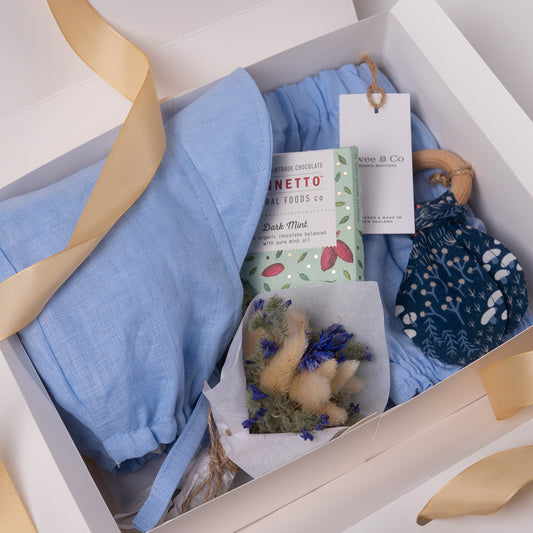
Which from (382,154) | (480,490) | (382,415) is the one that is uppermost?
(382,154)

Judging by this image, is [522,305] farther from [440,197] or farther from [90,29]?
[90,29]

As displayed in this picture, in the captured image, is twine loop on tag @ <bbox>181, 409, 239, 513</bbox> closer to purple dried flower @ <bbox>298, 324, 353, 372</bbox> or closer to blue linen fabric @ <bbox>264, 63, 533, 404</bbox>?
purple dried flower @ <bbox>298, 324, 353, 372</bbox>

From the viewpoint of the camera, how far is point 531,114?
3.41ft

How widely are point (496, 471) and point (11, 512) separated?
0.49 metres

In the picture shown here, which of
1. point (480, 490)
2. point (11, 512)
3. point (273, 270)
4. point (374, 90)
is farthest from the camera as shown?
point (374, 90)

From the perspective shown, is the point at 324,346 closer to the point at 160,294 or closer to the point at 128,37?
the point at 160,294

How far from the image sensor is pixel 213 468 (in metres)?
0.65

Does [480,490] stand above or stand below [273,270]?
below

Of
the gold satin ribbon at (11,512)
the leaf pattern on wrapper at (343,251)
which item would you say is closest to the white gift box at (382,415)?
the gold satin ribbon at (11,512)

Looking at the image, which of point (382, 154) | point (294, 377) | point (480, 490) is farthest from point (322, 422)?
point (382, 154)

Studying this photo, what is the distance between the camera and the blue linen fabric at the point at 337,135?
790 mm

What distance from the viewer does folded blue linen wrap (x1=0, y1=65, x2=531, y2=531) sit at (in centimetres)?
59

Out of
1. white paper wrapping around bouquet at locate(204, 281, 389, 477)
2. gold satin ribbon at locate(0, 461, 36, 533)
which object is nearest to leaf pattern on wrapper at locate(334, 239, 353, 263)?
white paper wrapping around bouquet at locate(204, 281, 389, 477)

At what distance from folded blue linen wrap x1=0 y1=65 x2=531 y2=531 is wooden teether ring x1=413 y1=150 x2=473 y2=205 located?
8.1 inches
